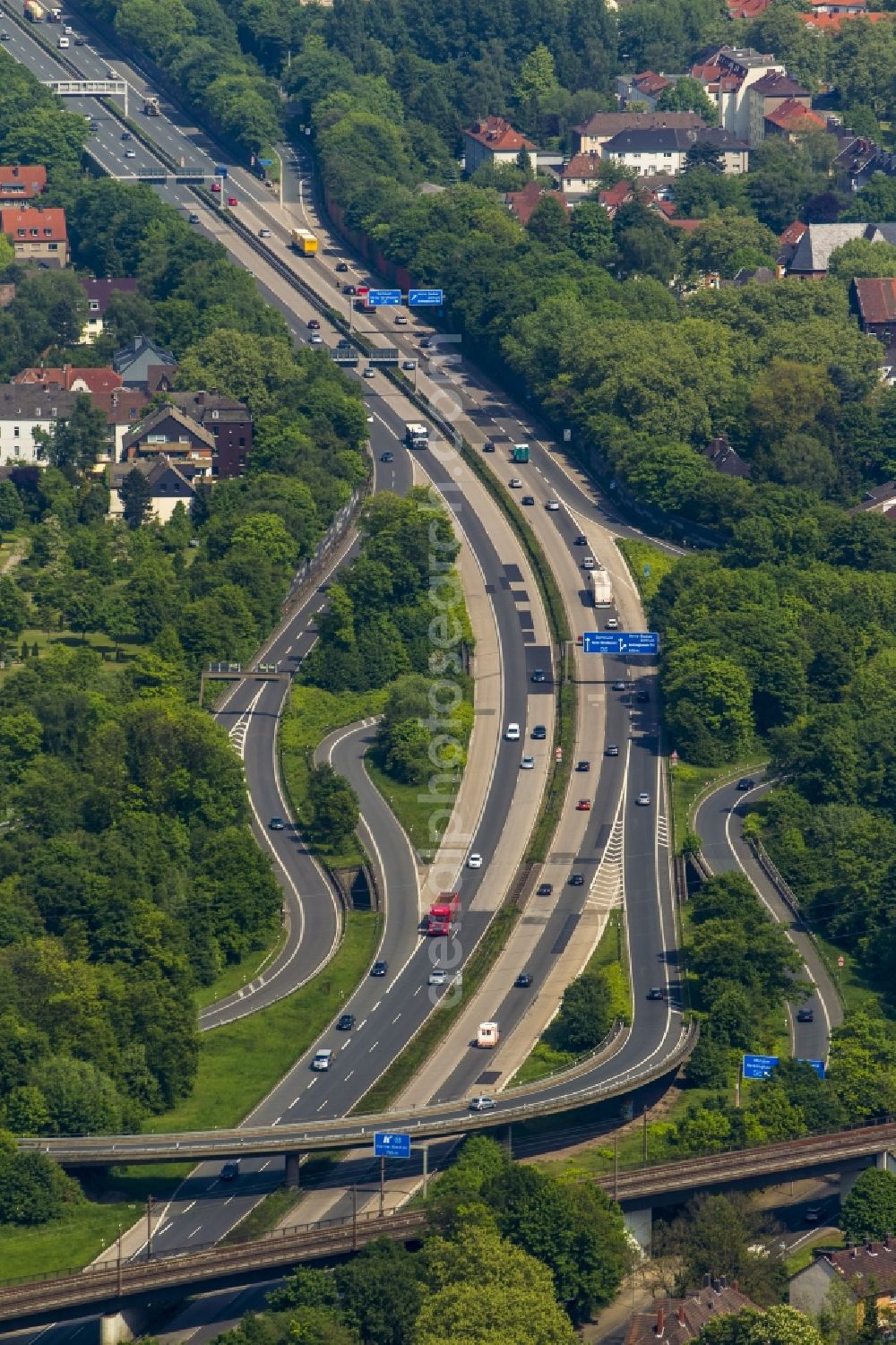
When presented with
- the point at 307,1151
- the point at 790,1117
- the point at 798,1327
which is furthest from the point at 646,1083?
the point at 798,1327

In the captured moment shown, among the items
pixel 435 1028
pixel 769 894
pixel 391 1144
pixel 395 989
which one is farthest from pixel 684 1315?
pixel 769 894

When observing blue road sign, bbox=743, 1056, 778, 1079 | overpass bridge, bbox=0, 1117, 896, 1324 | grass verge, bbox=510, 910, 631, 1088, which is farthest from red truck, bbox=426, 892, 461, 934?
overpass bridge, bbox=0, 1117, 896, 1324

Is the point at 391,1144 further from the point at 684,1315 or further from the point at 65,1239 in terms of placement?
the point at 684,1315

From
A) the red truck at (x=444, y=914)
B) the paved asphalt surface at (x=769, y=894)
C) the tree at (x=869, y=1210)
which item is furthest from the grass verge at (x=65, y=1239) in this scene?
the paved asphalt surface at (x=769, y=894)

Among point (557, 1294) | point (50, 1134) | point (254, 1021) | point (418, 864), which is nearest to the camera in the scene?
point (557, 1294)

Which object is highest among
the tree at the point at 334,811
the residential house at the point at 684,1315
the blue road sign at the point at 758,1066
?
the tree at the point at 334,811

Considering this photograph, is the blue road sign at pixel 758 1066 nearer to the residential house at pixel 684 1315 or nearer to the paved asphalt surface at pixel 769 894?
the paved asphalt surface at pixel 769 894

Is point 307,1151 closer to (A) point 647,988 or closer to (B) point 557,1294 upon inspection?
(B) point 557,1294
